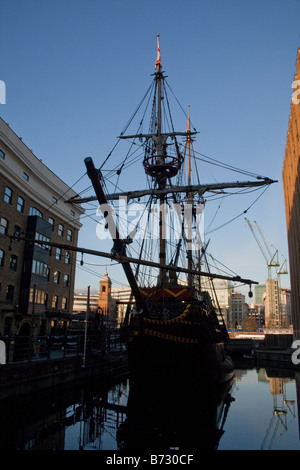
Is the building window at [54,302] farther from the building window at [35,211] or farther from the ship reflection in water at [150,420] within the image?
the ship reflection in water at [150,420]

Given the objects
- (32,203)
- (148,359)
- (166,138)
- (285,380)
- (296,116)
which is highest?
(296,116)

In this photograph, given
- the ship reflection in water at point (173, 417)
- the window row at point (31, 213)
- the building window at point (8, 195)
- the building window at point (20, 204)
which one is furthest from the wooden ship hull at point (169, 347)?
the building window at point (20, 204)

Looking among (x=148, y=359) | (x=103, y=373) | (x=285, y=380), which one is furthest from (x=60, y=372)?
(x=285, y=380)

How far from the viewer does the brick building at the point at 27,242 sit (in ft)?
91.5

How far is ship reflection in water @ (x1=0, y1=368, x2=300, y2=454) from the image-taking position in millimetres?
9984

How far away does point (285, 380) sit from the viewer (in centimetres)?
2522

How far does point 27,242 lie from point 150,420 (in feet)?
72.7

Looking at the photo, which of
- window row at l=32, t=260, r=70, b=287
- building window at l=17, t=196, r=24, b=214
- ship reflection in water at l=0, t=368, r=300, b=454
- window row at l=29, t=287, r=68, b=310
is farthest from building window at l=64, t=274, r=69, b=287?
ship reflection in water at l=0, t=368, r=300, b=454

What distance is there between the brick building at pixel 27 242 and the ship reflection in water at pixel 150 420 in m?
11.8

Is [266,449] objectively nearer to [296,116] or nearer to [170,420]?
[170,420]

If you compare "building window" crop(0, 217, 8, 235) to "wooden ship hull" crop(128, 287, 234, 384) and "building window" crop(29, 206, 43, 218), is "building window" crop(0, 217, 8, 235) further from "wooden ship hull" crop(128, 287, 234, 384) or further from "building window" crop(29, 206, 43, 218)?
"wooden ship hull" crop(128, 287, 234, 384)

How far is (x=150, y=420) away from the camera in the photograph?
12.8m

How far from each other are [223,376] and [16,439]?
16.6 metres

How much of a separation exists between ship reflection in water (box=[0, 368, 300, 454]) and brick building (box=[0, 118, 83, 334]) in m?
11.8
